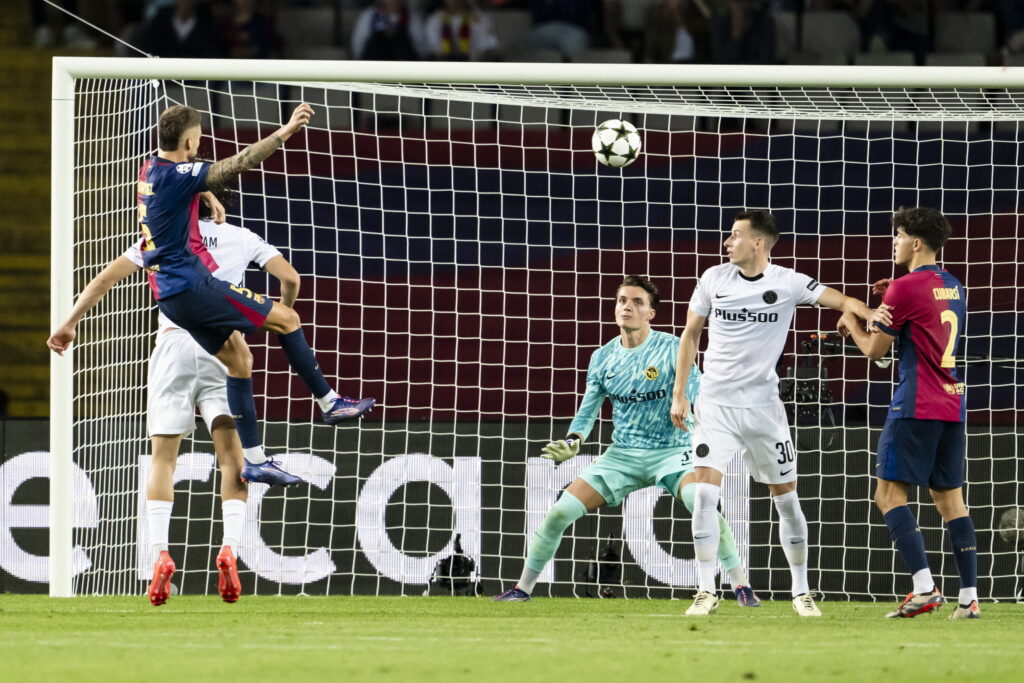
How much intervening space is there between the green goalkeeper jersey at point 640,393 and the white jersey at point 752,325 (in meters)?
0.82

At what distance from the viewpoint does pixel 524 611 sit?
24.1 feet

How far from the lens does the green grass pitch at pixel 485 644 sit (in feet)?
15.0

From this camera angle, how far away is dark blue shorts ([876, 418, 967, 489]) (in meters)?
7.15

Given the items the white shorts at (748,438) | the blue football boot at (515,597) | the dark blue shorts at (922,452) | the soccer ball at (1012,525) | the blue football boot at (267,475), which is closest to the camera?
the white shorts at (748,438)

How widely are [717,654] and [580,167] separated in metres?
6.93

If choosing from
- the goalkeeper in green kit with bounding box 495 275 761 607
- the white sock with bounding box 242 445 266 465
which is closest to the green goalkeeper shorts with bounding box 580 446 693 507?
the goalkeeper in green kit with bounding box 495 275 761 607

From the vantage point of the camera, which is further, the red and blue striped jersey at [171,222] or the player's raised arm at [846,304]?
the player's raised arm at [846,304]

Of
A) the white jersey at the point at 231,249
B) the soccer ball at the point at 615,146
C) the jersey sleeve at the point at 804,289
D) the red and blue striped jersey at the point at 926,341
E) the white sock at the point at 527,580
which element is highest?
the soccer ball at the point at 615,146

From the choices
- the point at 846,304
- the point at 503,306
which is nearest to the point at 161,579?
the point at 846,304

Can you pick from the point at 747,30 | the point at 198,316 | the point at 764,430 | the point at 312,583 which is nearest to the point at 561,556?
the point at 312,583

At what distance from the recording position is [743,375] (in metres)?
7.05

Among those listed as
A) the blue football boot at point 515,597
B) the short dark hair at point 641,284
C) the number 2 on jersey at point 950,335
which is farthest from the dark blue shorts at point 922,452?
the blue football boot at point 515,597

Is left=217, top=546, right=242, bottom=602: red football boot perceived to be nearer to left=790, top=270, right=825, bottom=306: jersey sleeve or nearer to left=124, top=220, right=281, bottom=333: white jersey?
left=124, top=220, right=281, bottom=333: white jersey

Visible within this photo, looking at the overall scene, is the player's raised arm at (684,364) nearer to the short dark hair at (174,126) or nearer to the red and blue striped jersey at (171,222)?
the red and blue striped jersey at (171,222)
